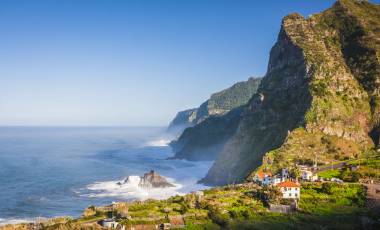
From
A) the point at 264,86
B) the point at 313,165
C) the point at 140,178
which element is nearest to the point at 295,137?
the point at 313,165

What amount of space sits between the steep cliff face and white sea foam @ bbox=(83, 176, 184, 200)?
17.2m

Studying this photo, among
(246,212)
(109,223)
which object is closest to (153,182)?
(246,212)

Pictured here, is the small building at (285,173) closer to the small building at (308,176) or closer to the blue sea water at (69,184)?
the small building at (308,176)

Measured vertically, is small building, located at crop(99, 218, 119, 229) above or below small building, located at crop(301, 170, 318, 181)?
below

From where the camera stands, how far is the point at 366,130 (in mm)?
130500

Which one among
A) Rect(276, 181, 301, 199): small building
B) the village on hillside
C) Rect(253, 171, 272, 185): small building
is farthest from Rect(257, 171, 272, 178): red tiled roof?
Rect(276, 181, 301, 199): small building

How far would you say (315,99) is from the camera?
413 feet

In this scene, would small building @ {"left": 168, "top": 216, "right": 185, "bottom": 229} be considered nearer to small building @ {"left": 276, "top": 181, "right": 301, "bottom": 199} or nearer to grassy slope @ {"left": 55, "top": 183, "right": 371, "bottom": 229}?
grassy slope @ {"left": 55, "top": 183, "right": 371, "bottom": 229}

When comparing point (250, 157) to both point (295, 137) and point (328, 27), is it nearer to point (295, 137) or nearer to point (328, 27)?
point (295, 137)

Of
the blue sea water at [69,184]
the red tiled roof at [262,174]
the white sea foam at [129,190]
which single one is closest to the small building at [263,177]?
the red tiled roof at [262,174]

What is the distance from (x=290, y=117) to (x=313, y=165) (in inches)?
972

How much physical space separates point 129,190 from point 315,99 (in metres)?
57.4

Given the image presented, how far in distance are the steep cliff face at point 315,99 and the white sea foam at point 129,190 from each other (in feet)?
56.3

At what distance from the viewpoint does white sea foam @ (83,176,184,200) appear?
12212 cm
